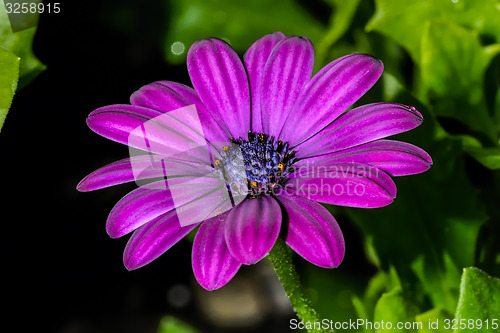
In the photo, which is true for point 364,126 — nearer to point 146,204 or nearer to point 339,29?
point 146,204

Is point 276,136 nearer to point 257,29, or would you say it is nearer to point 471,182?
point 471,182

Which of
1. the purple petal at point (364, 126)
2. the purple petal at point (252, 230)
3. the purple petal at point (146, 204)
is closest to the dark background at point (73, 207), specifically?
the purple petal at point (146, 204)

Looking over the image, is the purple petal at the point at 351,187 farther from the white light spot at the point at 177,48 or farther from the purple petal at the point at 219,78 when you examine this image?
the white light spot at the point at 177,48

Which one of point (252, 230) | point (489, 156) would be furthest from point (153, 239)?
point (489, 156)

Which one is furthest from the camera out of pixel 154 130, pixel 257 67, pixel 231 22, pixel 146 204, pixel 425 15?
→ pixel 231 22

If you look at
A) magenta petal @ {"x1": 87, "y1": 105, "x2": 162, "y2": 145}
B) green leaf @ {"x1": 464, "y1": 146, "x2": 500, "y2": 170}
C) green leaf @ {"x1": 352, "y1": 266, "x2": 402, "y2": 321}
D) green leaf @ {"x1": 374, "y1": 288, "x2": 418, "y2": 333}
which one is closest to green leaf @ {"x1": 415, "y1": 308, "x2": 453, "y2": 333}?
green leaf @ {"x1": 374, "y1": 288, "x2": 418, "y2": 333}

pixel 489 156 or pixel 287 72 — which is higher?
pixel 287 72
